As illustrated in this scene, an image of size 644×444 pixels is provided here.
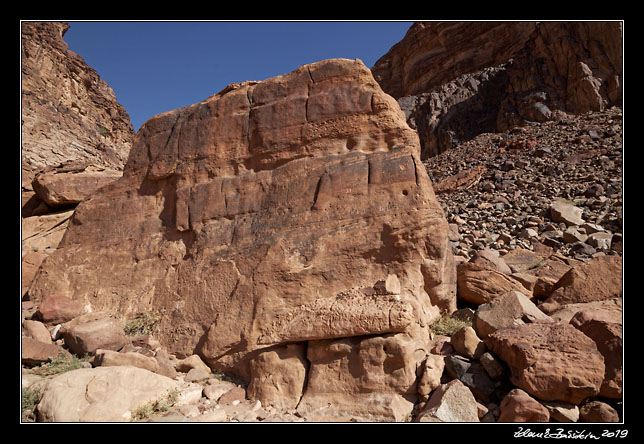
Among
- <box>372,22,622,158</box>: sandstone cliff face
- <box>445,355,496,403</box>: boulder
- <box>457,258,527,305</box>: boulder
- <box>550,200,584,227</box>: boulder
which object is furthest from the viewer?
<box>372,22,622,158</box>: sandstone cliff face

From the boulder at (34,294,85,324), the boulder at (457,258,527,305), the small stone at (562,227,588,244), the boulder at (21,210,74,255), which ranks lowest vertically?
the boulder at (34,294,85,324)

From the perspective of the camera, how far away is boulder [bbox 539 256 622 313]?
6117mm

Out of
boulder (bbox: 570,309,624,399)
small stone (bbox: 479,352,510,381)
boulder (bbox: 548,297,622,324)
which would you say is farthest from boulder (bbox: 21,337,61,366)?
boulder (bbox: 548,297,622,324)

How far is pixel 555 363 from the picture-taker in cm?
404

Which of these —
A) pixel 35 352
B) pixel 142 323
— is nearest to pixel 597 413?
pixel 142 323

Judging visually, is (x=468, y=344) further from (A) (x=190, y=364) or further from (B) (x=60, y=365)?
(B) (x=60, y=365)

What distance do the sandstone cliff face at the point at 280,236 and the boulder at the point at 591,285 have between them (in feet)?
5.58

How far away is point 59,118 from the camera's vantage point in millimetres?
19344

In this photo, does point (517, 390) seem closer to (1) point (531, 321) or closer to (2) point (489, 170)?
(1) point (531, 321)

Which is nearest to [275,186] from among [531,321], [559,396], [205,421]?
[205,421]

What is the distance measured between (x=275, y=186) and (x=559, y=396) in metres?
4.87

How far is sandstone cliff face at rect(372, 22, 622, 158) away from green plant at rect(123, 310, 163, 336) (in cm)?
2988

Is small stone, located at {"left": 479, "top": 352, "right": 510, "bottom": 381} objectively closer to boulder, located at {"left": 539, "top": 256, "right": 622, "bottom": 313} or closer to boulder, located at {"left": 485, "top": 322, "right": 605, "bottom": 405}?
boulder, located at {"left": 485, "top": 322, "right": 605, "bottom": 405}

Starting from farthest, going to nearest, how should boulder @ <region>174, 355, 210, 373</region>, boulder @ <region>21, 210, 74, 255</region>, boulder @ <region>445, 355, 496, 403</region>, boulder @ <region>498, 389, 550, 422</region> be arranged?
boulder @ <region>21, 210, 74, 255</region>
boulder @ <region>174, 355, 210, 373</region>
boulder @ <region>445, 355, 496, 403</region>
boulder @ <region>498, 389, 550, 422</region>
